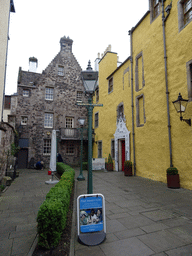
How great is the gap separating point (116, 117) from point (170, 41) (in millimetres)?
6927

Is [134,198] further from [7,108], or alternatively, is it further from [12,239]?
[7,108]

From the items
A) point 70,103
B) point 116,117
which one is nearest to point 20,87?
point 70,103

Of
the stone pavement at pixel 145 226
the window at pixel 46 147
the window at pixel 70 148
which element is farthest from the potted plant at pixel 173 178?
the window at pixel 46 147

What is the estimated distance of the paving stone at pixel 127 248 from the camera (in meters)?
2.95

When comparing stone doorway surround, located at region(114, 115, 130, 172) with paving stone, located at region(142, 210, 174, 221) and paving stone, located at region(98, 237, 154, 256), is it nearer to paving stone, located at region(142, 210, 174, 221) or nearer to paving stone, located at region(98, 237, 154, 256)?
paving stone, located at region(142, 210, 174, 221)

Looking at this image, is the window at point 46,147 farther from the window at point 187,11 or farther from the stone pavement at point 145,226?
the window at point 187,11

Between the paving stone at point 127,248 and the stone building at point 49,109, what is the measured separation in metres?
15.3

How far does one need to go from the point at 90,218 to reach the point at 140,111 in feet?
29.5

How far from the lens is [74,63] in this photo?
21125mm

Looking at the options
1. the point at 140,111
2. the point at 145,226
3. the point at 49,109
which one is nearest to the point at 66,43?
the point at 49,109

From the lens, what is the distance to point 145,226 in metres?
3.96

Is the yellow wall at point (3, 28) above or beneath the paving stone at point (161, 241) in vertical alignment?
above

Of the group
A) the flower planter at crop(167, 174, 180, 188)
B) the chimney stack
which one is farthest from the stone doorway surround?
the chimney stack

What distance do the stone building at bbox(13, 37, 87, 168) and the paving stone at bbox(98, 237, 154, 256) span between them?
50.3ft
